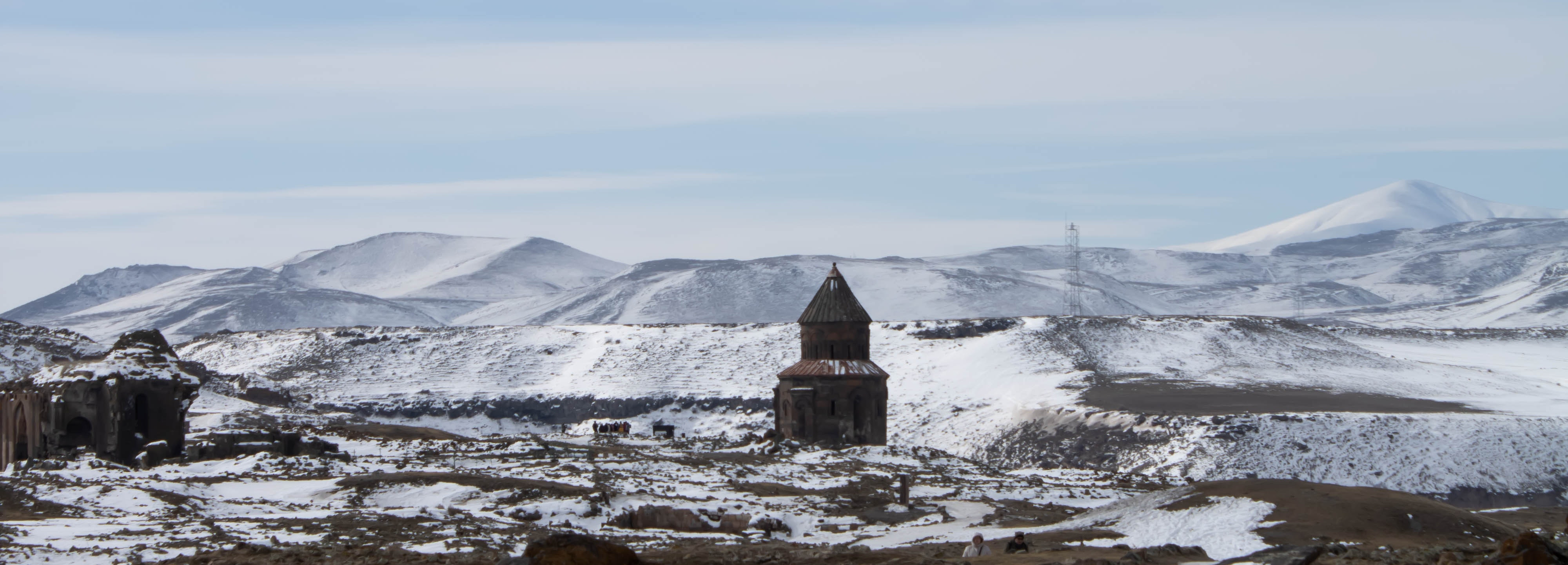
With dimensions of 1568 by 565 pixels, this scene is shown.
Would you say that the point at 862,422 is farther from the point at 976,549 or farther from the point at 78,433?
the point at 976,549

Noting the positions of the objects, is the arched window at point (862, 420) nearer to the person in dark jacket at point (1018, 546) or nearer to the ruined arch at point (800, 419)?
the ruined arch at point (800, 419)

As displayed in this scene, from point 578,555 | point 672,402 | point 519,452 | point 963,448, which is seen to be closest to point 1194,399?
point 963,448

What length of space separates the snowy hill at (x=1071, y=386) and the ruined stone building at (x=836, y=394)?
27.6 feet

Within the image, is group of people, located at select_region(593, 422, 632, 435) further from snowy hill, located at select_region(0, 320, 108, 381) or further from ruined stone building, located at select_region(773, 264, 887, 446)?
snowy hill, located at select_region(0, 320, 108, 381)

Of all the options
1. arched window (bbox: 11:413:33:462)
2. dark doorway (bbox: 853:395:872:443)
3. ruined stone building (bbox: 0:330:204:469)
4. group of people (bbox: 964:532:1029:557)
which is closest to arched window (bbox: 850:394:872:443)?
dark doorway (bbox: 853:395:872:443)

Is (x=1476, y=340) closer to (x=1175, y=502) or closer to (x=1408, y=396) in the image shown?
(x=1408, y=396)

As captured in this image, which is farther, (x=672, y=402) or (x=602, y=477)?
(x=672, y=402)

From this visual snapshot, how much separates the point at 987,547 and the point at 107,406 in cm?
3014

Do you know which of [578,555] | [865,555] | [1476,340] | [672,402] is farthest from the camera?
[1476,340]

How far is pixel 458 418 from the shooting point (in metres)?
83.2

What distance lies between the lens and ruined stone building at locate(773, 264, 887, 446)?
5694cm

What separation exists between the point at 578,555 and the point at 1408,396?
63.9 metres

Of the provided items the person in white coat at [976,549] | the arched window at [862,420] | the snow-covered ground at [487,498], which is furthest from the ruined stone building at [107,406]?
the person in white coat at [976,549]

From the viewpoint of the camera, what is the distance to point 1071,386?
75000 millimetres
